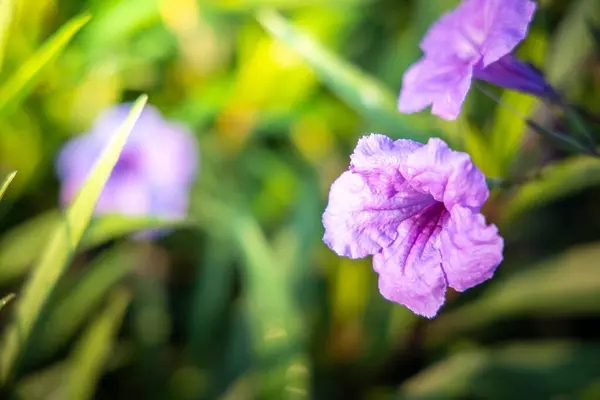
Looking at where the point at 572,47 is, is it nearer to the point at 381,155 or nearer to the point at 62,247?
the point at 381,155

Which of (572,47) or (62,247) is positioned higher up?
(62,247)

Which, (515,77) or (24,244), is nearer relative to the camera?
(515,77)

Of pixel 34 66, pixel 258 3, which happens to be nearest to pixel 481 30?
pixel 34 66

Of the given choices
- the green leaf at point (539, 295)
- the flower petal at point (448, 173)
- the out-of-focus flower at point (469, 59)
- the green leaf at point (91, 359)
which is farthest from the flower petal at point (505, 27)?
the green leaf at point (91, 359)

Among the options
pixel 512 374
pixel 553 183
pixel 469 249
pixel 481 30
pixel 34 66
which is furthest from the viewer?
pixel 512 374

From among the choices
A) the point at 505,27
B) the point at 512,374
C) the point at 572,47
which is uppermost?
the point at 505,27

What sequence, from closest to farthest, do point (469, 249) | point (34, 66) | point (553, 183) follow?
point (469, 249)
point (34, 66)
point (553, 183)
